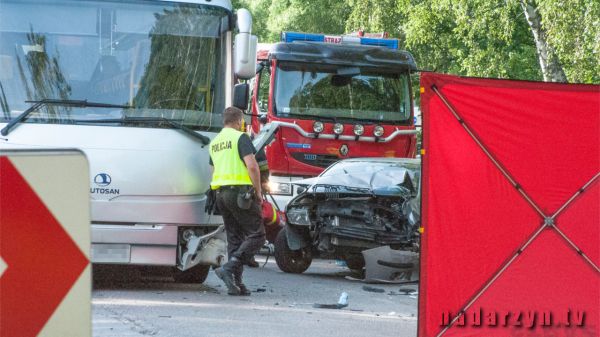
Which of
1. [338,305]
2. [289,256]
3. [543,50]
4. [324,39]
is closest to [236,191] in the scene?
[338,305]

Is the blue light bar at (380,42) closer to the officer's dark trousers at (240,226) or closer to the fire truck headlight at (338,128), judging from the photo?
the fire truck headlight at (338,128)

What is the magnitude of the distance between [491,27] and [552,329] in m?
27.2

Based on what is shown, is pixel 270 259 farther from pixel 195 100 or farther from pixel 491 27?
pixel 491 27

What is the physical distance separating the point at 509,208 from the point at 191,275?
5.92m

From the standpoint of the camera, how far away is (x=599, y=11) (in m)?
29.5

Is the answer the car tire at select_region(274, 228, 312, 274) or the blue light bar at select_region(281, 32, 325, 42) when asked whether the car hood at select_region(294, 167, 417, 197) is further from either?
the blue light bar at select_region(281, 32, 325, 42)

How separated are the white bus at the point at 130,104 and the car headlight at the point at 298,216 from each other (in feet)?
10.7

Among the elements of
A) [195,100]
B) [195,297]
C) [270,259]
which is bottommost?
[270,259]

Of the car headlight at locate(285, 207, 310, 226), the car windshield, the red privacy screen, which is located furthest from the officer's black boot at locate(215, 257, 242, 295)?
the red privacy screen

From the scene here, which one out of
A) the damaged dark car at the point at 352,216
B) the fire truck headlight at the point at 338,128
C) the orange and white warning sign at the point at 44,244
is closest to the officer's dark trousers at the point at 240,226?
the damaged dark car at the point at 352,216

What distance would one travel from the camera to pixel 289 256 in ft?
54.3

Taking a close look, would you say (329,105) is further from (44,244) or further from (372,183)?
(44,244)

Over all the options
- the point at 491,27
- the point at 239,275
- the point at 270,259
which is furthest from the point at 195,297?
the point at 491,27

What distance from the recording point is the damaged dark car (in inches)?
613
